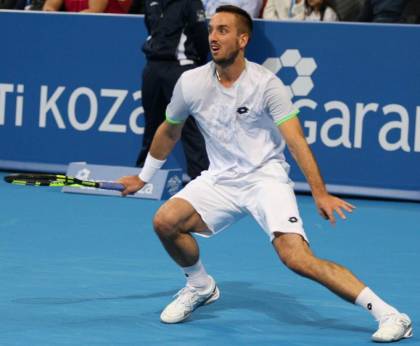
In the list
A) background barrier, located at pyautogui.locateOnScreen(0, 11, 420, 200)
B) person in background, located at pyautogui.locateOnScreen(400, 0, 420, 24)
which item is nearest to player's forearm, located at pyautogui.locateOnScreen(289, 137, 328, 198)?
background barrier, located at pyautogui.locateOnScreen(0, 11, 420, 200)

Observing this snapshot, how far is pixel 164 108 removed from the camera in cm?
1226

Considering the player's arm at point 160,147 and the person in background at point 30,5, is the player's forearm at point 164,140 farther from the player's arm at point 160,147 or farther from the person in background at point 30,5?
the person in background at point 30,5

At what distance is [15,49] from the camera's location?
43.9 ft

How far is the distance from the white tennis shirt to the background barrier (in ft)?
15.5

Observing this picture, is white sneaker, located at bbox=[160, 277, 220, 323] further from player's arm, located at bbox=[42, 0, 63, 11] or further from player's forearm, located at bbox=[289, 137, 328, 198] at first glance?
player's arm, located at bbox=[42, 0, 63, 11]

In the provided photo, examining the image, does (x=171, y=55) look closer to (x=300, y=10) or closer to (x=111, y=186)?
(x=300, y=10)

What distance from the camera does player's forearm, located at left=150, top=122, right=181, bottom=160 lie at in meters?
7.54

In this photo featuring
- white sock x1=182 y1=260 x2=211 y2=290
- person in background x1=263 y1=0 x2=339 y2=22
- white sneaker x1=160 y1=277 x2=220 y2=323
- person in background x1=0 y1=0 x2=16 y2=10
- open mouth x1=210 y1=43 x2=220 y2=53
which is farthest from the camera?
person in background x1=0 y1=0 x2=16 y2=10

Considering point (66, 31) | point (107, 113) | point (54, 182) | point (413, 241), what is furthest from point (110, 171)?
point (54, 182)

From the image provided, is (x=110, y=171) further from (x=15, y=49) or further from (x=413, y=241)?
(x=413, y=241)

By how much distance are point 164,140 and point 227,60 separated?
0.63 metres

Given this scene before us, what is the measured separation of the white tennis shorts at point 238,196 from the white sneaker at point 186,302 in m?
0.34

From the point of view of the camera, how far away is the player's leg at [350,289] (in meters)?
6.63

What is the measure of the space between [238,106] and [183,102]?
12.7 inches
